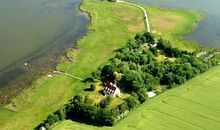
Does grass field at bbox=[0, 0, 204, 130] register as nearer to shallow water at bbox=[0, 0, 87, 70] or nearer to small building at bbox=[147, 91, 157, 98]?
shallow water at bbox=[0, 0, 87, 70]

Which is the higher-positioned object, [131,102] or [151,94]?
[131,102]

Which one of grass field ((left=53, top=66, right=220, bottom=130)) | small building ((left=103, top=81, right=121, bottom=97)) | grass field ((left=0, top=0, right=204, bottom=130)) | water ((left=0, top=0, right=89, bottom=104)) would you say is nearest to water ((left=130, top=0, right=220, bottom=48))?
grass field ((left=0, top=0, right=204, bottom=130))

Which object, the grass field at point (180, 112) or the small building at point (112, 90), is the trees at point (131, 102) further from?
the small building at point (112, 90)

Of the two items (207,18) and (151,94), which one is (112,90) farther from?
(207,18)

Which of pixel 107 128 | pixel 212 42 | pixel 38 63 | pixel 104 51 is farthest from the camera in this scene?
pixel 212 42

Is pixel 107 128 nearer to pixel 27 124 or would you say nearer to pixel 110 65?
pixel 27 124

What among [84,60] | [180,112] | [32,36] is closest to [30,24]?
[32,36]

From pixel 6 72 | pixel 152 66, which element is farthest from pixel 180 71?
pixel 6 72
